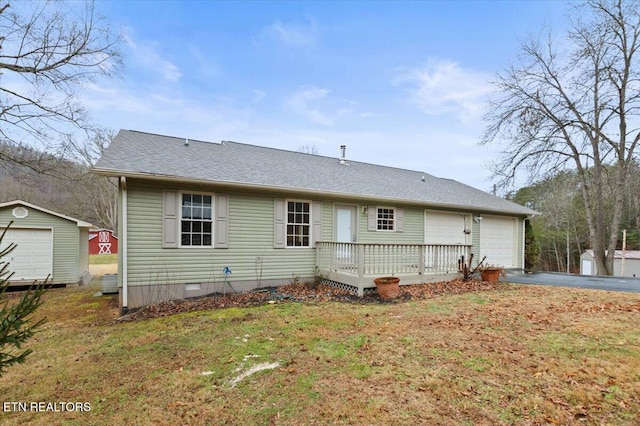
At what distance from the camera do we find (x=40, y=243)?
35.1 feet

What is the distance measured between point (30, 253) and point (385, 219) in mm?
12517

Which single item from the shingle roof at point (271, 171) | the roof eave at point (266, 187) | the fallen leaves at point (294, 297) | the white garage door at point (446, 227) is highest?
the shingle roof at point (271, 171)

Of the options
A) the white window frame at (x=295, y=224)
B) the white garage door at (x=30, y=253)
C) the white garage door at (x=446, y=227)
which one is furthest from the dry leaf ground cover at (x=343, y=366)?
the white garage door at (x=30, y=253)

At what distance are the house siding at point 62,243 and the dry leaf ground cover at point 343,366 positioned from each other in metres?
5.73

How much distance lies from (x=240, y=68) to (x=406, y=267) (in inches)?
464

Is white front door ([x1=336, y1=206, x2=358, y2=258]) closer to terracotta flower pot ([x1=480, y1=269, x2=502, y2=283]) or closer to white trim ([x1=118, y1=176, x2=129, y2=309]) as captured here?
terracotta flower pot ([x1=480, y1=269, x2=502, y2=283])

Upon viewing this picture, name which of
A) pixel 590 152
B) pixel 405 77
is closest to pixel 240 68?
pixel 405 77

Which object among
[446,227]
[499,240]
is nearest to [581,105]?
[499,240]

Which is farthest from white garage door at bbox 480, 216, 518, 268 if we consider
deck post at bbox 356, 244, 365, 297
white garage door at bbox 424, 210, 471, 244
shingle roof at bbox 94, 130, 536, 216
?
deck post at bbox 356, 244, 365, 297

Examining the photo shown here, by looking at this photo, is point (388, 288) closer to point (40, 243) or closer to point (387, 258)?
point (387, 258)

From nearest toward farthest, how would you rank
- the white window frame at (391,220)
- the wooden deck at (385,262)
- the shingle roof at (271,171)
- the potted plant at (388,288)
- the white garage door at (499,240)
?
the shingle roof at (271,171) < the potted plant at (388,288) < the wooden deck at (385,262) < the white window frame at (391,220) < the white garage door at (499,240)

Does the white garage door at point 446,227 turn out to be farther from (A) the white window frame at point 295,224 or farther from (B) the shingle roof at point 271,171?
(A) the white window frame at point 295,224

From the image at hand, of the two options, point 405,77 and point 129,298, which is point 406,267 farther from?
point 405,77

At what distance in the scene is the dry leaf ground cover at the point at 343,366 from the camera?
9.56 ft
